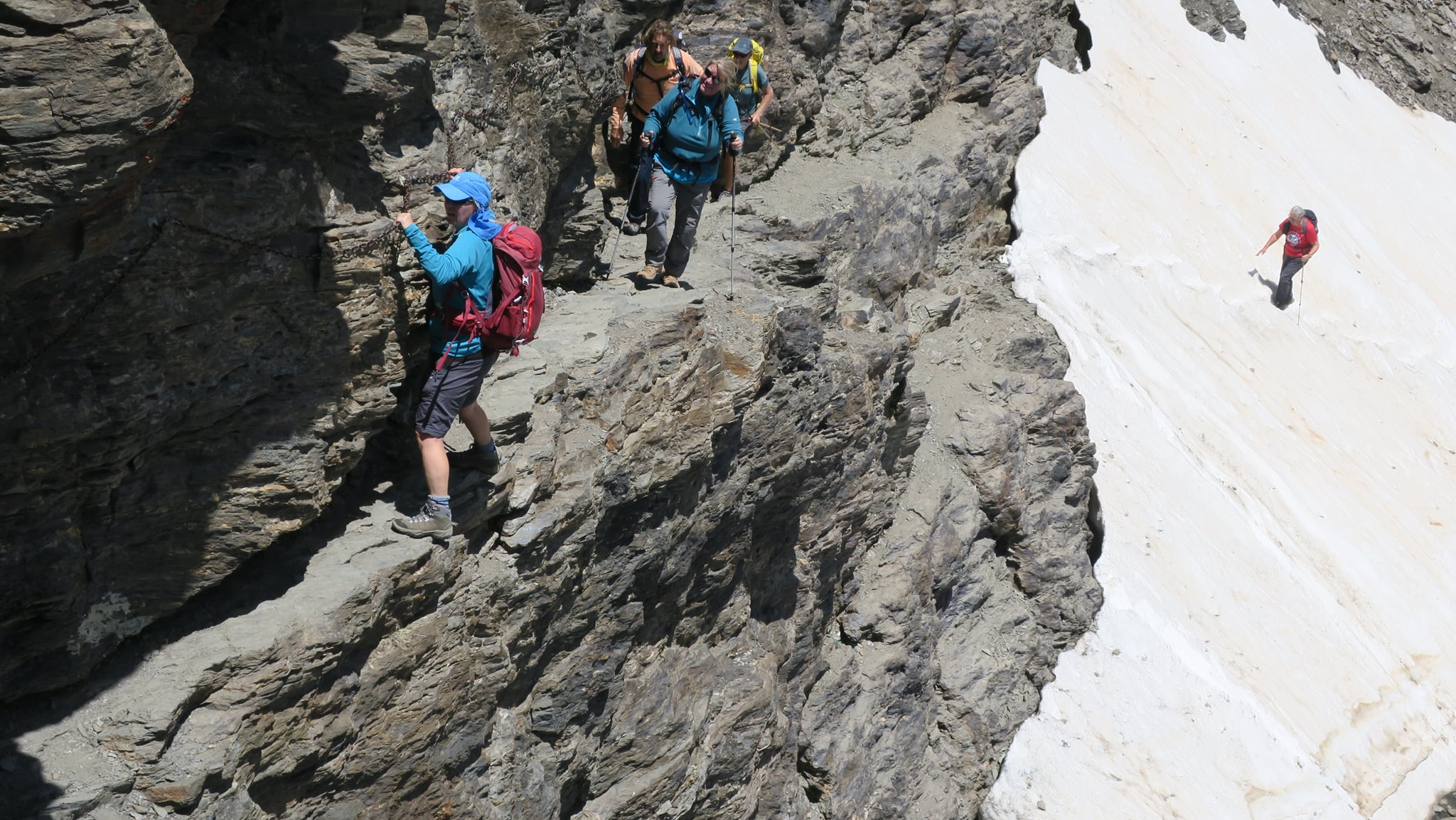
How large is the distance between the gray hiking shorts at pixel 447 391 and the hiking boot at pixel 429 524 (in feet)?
1.55

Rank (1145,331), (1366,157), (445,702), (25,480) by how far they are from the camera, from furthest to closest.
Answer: (1366,157)
(1145,331)
(445,702)
(25,480)

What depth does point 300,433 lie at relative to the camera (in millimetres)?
6691

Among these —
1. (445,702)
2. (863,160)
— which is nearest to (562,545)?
(445,702)

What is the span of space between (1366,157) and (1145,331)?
46.2 feet

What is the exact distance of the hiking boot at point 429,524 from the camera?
7152 millimetres

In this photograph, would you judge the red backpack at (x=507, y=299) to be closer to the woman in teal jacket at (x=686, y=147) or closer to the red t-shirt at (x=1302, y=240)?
the woman in teal jacket at (x=686, y=147)

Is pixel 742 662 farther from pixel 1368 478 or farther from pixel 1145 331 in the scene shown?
pixel 1368 478

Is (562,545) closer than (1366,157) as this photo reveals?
Yes

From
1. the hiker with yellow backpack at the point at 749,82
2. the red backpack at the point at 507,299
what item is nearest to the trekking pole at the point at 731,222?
the hiker with yellow backpack at the point at 749,82

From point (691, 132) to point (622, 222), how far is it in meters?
1.64

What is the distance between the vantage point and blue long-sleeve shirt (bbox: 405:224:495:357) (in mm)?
6570

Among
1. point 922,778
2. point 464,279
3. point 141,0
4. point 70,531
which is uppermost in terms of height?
point 141,0

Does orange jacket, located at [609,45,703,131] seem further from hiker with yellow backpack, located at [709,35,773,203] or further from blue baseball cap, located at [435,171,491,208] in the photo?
blue baseball cap, located at [435,171,491,208]

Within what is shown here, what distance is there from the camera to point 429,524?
7.17m
